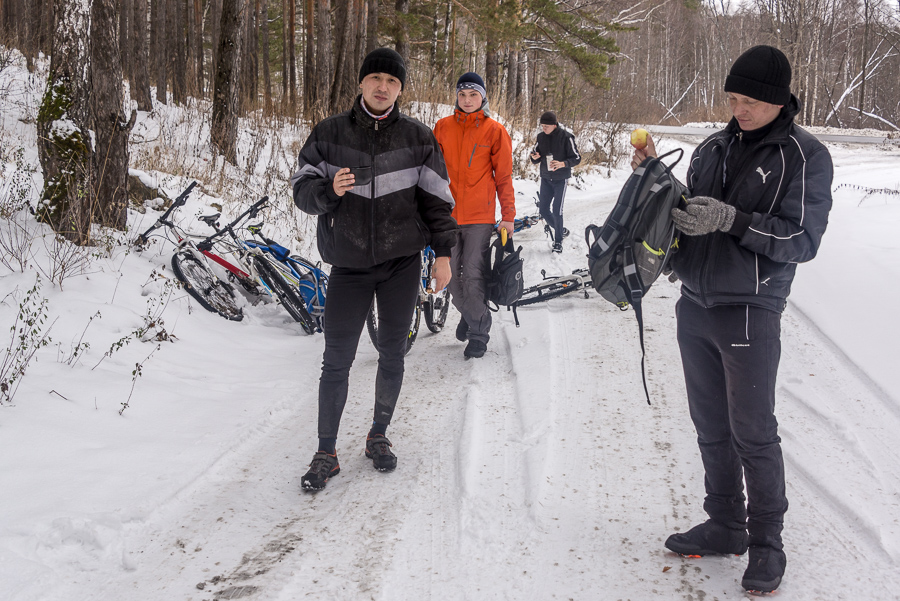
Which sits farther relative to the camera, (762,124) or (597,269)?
(597,269)

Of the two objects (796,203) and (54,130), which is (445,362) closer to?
(796,203)

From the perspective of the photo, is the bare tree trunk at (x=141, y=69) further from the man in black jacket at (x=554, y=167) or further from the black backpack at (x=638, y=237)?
the black backpack at (x=638, y=237)

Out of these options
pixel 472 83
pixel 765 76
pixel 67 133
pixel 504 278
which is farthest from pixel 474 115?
pixel 67 133

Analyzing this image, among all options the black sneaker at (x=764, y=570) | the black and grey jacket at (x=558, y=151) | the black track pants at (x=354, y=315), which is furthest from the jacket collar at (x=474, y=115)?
the black and grey jacket at (x=558, y=151)

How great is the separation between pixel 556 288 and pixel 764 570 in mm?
4726

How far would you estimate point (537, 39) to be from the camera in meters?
23.5

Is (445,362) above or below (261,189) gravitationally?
below

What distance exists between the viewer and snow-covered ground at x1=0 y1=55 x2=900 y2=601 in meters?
2.75

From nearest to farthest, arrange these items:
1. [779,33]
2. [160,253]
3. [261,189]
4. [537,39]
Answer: [160,253] < [261,189] < [537,39] < [779,33]

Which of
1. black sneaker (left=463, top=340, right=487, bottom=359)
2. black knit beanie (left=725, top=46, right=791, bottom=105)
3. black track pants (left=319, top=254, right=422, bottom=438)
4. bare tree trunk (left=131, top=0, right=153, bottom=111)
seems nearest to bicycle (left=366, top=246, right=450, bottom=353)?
black sneaker (left=463, top=340, right=487, bottom=359)

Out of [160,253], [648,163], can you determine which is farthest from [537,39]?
[648,163]

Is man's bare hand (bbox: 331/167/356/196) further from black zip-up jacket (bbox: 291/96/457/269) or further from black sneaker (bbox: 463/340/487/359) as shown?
black sneaker (bbox: 463/340/487/359)

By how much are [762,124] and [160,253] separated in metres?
5.78

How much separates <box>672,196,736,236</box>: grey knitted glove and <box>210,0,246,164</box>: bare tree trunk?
29.7ft
